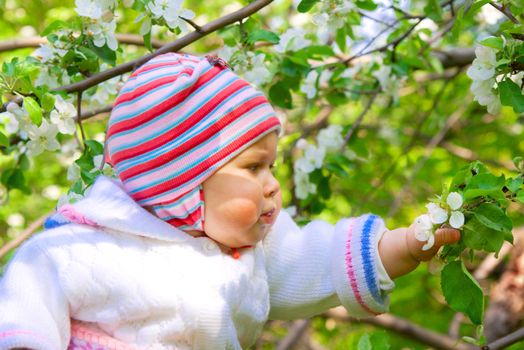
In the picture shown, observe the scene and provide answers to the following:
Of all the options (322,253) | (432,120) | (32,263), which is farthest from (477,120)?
(32,263)

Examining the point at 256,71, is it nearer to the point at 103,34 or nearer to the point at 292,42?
the point at 292,42

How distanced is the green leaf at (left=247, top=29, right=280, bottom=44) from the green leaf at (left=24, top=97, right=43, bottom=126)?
57 centimetres

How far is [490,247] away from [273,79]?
41.2 inches

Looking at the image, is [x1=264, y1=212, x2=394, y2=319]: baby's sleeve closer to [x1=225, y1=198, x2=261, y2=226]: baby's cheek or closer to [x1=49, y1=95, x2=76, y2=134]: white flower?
[x1=225, y1=198, x2=261, y2=226]: baby's cheek

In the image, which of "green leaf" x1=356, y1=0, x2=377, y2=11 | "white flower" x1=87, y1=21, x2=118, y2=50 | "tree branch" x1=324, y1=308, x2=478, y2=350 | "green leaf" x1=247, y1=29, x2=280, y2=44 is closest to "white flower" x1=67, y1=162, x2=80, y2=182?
"white flower" x1=87, y1=21, x2=118, y2=50

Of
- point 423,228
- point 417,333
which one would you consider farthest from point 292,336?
point 423,228

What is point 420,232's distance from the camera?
156 centimetres

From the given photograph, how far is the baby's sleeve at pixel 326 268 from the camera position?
1.74 m

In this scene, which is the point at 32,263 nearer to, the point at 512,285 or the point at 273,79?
the point at 273,79

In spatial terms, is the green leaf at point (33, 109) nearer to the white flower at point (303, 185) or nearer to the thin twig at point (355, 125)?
the white flower at point (303, 185)

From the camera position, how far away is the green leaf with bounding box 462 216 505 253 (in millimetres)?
1509

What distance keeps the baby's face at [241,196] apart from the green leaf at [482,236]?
38 cm

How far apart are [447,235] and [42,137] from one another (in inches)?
37.2

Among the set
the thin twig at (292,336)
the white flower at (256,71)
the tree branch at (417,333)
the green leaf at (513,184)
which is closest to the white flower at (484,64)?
the green leaf at (513,184)
